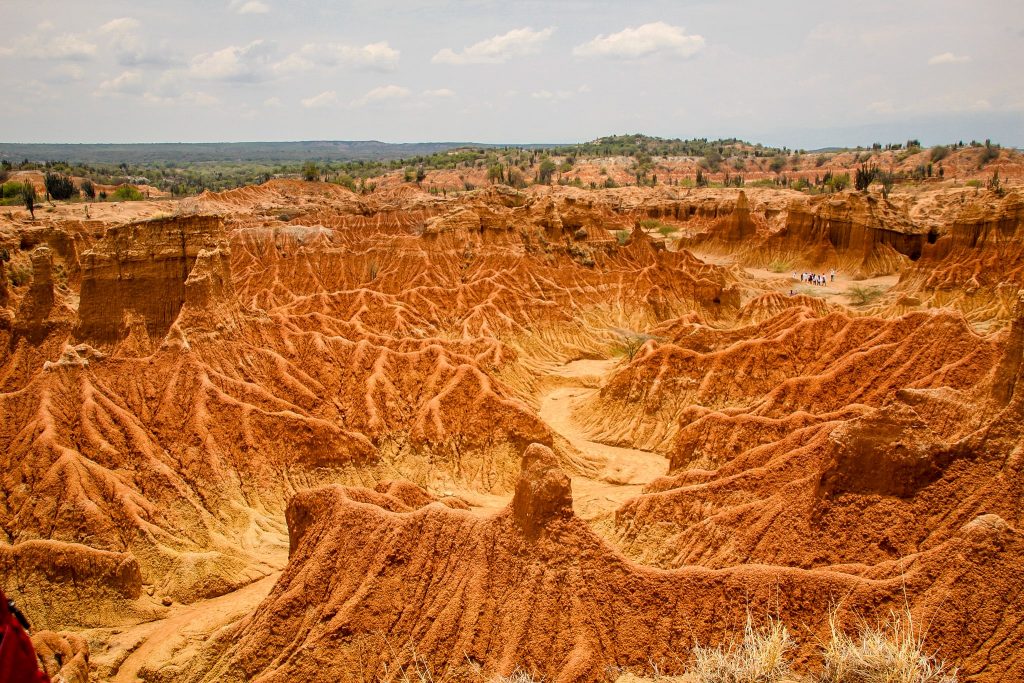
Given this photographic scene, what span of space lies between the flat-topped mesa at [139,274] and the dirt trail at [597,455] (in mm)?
17527

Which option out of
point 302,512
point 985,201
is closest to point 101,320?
point 302,512

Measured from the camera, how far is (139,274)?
27156mm

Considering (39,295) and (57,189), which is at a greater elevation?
(57,189)

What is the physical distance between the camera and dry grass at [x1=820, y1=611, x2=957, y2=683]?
899 cm

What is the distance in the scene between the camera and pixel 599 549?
43.1ft

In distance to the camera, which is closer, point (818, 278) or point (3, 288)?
point (3, 288)

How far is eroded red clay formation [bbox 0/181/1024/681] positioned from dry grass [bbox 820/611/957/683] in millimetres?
753

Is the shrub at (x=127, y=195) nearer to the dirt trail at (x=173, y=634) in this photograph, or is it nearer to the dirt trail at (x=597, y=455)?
the dirt trail at (x=597, y=455)

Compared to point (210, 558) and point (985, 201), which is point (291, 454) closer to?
point (210, 558)

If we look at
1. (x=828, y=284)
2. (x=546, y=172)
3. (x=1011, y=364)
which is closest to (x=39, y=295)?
(x=1011, y=364)

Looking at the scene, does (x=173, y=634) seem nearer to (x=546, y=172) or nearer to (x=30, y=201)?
(x=30, y=201)

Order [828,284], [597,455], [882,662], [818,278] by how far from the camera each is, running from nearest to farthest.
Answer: [882,662]
[597,455]
[828,284]
[818,278]

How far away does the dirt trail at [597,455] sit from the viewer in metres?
24.7

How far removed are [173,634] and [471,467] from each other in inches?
468
